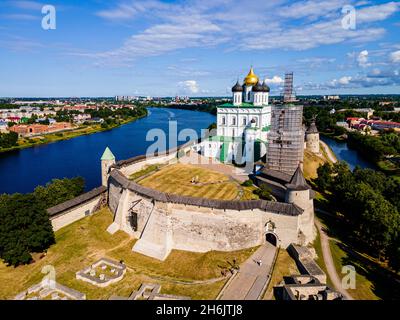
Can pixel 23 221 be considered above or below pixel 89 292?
above

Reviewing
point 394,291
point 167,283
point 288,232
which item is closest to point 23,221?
point 167,283

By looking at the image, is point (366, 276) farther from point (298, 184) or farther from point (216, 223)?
point (216, 223)

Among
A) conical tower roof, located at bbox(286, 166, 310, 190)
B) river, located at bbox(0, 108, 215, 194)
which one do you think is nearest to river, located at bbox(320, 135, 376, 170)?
A: conical tower roof, located at bbox(286, 166, 310, 190)

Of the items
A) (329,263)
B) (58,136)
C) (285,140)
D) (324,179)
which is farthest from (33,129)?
(329,263)

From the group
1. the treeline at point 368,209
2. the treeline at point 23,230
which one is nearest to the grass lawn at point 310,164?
the treeline at point 368,209

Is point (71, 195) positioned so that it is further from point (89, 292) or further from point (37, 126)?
point (37, 126)

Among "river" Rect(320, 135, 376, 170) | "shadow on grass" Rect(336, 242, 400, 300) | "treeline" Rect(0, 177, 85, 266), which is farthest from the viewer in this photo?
"river" Rect(320, 135, 376, 170)

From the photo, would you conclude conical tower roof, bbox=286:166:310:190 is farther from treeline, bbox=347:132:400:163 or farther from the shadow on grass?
treeline, bbox=347:132:400:163
